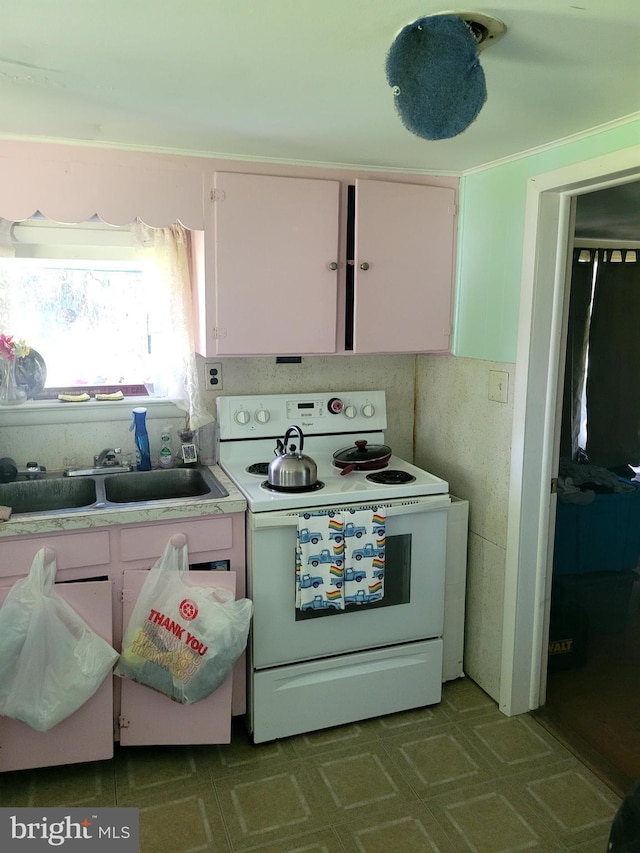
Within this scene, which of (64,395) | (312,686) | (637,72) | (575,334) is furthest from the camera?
(575,334)

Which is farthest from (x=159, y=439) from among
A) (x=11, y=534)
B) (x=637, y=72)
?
(x=637, y=72)

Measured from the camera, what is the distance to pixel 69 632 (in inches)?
85.4

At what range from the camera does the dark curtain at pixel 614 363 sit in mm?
3625

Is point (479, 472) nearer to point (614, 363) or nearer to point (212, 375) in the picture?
point (212, 375)

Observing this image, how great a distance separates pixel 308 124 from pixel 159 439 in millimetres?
1418

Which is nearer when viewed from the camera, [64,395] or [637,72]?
[637,72]

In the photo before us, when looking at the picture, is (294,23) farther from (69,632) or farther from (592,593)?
(592,593)

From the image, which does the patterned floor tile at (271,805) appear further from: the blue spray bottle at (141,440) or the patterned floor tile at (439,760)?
the blue spray bottle at (141,440)

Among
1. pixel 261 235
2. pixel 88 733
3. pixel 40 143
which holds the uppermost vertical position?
pixel 40 143

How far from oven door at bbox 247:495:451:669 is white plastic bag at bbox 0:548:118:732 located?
1.82 feet

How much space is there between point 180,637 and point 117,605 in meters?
0.26

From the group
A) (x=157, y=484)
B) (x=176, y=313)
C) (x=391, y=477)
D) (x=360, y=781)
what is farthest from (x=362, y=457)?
(x=360, y=781)

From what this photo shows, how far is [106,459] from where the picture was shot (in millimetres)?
2725

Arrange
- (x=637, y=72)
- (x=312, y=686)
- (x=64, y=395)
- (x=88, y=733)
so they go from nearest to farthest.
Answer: (x=637, y=72) < (x=88, y=733) < (x=312, y=686) < (x=64, y=395)
